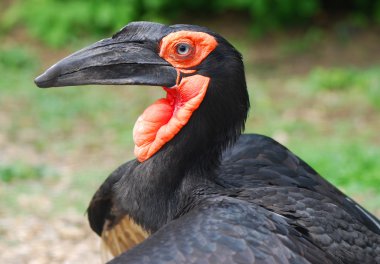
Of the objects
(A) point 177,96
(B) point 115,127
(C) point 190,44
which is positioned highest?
(C) point 190,44

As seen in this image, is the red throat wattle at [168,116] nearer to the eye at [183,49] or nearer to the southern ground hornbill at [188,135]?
the southern ground hornbill at [188,135]

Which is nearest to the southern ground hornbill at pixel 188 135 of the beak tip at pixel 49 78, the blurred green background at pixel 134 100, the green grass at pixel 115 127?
the beak tip at pixel 49 78

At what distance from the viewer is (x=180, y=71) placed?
3.36 meters

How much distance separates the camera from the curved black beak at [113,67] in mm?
3268

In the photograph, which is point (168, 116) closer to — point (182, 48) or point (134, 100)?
point (182, 48)

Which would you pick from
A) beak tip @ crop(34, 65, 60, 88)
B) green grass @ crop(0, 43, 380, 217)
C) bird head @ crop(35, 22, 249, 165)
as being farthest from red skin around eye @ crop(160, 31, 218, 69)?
green grass @ crop(0, 43, 380, 217)

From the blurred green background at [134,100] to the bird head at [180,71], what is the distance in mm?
1934

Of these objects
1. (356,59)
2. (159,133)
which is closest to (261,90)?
(356,59)

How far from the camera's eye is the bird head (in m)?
3.31

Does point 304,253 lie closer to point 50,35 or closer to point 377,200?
point 377,200

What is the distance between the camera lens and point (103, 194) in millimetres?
4043

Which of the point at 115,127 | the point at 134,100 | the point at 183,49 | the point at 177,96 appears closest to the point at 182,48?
the point at 183,49

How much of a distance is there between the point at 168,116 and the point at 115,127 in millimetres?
4626

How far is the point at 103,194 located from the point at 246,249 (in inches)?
53.0
